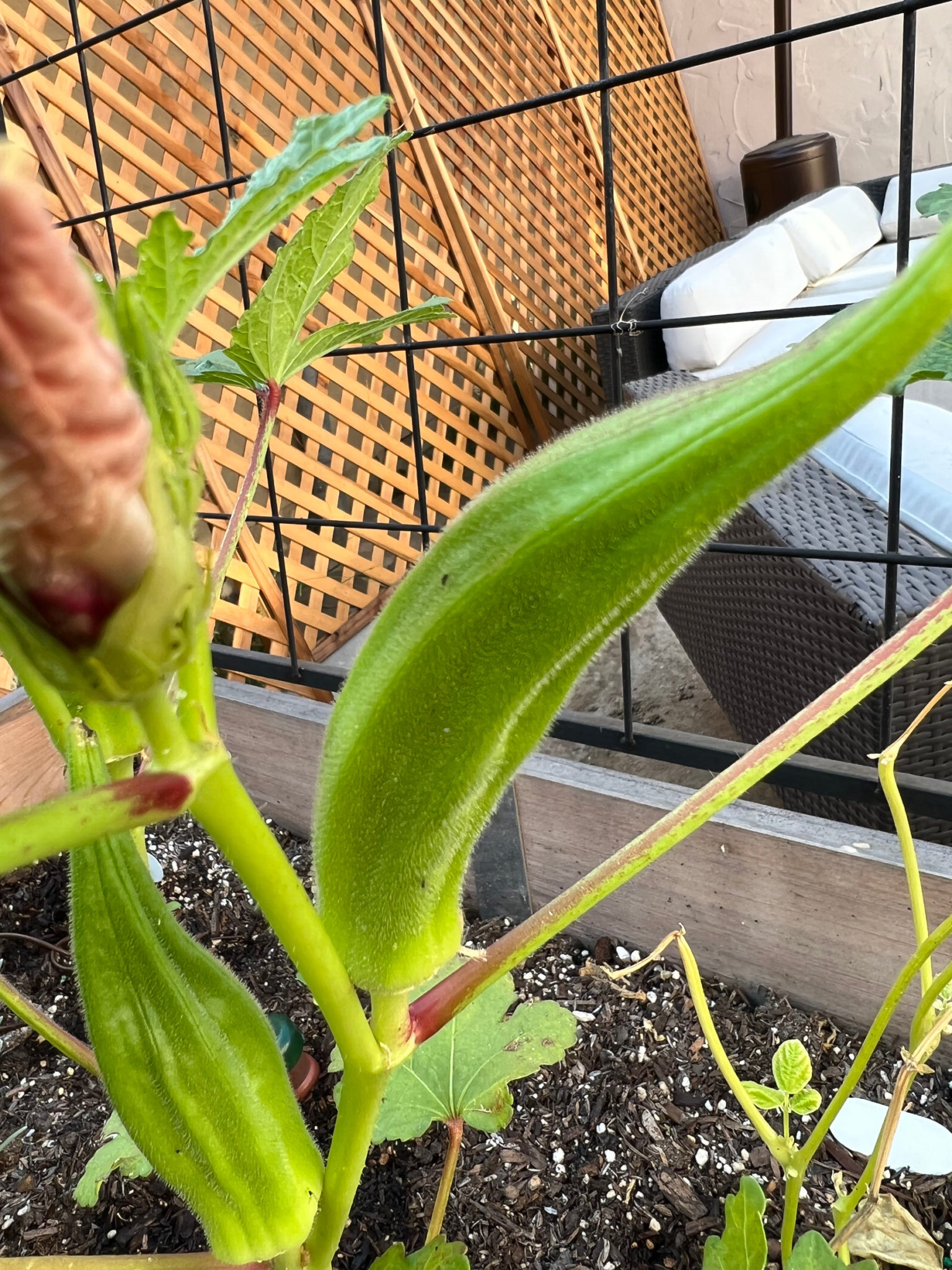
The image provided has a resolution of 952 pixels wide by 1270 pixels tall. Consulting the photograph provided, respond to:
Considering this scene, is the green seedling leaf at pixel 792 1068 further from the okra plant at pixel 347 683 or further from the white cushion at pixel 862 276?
the white cushion at pixel 862 276

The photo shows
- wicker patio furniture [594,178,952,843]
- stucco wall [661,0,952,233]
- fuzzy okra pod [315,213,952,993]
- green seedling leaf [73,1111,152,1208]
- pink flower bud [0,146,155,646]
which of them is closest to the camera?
pink flower bud [0,146,155,646]

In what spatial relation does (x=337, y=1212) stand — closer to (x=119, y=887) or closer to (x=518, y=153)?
(x=119, y=887)

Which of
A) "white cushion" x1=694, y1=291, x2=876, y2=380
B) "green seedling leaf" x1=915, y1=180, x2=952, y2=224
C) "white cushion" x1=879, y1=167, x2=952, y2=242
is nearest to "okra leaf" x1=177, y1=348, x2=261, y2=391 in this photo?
"green seedling leaf" x1=915, y1=180, x2=952, y2=224

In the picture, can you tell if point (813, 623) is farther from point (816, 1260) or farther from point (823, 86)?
point (823, 86)

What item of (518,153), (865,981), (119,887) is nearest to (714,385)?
(119,887)

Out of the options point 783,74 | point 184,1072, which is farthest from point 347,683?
point 783,74

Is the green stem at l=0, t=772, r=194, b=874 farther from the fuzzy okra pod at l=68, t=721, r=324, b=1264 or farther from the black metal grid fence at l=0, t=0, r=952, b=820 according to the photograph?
the black metal grid fence at l=0, t=0, r=952, b=820
